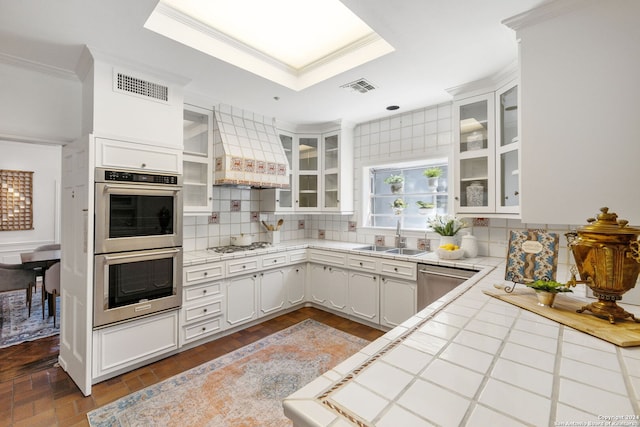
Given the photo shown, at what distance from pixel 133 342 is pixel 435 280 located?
2620mm

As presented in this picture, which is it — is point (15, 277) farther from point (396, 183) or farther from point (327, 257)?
point (396, 183)

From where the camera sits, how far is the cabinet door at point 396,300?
112 inches

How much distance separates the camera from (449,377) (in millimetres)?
728

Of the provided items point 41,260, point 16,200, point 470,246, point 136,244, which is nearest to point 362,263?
point 470,246

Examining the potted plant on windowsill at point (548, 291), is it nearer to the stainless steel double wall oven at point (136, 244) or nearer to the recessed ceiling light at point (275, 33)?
the recessed ceiling light at point (275, 33)

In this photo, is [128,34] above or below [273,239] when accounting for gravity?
above

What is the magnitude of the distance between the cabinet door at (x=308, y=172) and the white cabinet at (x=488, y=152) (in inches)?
72.8

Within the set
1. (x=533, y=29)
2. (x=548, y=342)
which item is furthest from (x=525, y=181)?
(x=548, y=342)

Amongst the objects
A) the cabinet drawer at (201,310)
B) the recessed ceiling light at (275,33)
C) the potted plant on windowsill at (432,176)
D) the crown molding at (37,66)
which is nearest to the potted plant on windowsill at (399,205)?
the potted plant on windowsill at (432,176)

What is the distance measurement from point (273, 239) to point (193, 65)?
2119 millimetres

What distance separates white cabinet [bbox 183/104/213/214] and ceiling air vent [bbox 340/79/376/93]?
4.97 ft

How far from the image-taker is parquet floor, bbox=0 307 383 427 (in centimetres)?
187

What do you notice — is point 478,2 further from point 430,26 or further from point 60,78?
point 60,78

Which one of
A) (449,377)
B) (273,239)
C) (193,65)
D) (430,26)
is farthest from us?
(273,239)
